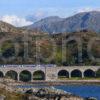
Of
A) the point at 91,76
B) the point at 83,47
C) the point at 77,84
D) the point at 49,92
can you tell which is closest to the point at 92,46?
the point at 83,47

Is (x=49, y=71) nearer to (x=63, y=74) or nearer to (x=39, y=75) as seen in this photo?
(x=39, y=75)

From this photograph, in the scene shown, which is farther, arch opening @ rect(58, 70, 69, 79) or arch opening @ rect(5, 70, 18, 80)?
arch opening @ rect(58, 70, 69, 79)

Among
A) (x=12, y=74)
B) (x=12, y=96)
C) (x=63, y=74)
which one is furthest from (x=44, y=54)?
(x=12, y=96)

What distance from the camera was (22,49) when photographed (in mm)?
193500

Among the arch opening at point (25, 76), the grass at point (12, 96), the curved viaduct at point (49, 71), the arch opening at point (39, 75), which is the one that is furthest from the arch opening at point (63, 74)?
the grass at point (12, 96)

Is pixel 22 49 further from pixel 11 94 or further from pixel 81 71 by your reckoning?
pixel 11 94

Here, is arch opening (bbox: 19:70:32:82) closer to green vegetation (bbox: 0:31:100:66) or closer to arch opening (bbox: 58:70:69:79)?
arch opening (bbox: 58:70:69:79)

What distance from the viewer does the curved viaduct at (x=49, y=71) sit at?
155 metres

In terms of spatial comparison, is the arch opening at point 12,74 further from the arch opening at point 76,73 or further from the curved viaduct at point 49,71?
the arch opening at point 76,73

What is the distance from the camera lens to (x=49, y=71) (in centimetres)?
15500

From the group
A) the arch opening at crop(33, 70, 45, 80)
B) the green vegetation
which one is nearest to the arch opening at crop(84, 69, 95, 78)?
the green vegetation

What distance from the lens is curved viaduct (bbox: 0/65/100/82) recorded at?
509 ft

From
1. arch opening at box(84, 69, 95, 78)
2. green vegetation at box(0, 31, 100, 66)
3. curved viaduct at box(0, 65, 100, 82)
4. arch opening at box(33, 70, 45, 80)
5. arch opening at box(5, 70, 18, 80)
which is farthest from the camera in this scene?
green vegetation at box(0, 31, 100, 66)

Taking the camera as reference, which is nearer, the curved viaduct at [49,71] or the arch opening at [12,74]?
the curved viaduct at [49,71]
